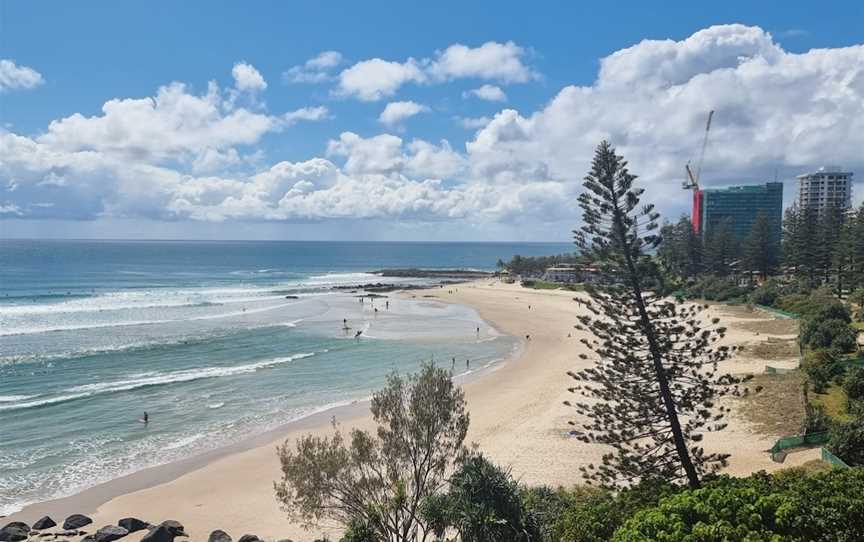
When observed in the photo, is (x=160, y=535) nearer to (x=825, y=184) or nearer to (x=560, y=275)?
(x=560, y=275)

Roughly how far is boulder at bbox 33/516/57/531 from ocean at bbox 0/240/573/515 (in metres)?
1.73

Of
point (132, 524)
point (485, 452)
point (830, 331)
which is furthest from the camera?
point (830, 331)

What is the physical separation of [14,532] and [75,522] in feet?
4.13

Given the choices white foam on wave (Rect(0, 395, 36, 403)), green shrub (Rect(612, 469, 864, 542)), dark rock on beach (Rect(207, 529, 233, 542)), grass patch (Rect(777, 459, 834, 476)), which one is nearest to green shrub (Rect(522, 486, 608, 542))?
green shrub (Rect(612, 469, 864, 542))

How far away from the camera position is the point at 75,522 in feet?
48.6

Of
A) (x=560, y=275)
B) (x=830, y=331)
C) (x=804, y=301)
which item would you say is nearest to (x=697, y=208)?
(x=560, y=275)

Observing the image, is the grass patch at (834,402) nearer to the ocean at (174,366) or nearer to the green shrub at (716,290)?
the ocean at (174,366)

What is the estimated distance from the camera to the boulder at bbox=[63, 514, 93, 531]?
14672 mm

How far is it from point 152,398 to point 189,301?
37.5 meters

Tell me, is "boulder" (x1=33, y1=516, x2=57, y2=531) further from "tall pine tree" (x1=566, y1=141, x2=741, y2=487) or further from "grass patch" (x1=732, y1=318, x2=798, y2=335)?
"grass patch" (x1=732, y1=318, x2=798, y2=335)

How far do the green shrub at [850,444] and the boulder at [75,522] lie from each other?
18517 millimetres

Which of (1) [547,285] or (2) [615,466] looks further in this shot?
(1) [547,285]

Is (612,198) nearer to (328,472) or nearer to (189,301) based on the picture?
(328,472)

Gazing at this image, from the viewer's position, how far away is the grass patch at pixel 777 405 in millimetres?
18500
